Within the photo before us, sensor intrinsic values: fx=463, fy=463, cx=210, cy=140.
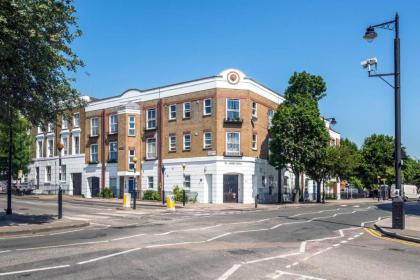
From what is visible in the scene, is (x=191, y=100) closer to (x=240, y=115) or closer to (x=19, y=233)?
(x=240, y=115)

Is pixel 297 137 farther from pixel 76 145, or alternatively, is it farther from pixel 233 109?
pixel 76 145

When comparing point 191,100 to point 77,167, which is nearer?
point 191,100

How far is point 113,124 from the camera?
5241 cm

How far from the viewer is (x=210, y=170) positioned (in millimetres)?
43688

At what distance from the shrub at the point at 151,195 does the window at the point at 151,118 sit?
23.2 feet

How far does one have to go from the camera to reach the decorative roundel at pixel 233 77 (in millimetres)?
44281

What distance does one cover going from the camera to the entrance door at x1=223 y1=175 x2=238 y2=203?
4434 centimetres

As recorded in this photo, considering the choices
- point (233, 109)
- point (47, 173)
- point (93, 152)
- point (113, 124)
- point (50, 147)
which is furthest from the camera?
point (50, 147)

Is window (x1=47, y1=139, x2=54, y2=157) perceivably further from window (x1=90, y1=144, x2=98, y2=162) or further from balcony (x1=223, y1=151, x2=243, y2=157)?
balcony (x1=223, y1=151, x2=243, y2=157)

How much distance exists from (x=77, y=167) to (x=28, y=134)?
1082 centimetres

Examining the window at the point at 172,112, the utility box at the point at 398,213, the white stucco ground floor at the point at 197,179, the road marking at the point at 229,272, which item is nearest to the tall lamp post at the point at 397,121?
the utility box at the point at 398,213

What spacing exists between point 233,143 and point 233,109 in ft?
10.7

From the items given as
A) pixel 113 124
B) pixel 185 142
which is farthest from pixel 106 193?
pixel 185 142

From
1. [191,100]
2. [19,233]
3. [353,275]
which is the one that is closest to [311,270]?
[353,275]
